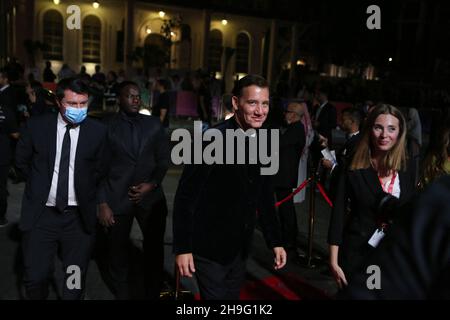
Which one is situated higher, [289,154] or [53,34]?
[53,34]

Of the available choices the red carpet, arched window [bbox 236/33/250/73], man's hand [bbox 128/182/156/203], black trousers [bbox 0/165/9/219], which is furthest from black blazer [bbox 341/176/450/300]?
arched window [bbox 236/33/250/73]

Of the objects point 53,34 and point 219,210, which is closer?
point 219,210

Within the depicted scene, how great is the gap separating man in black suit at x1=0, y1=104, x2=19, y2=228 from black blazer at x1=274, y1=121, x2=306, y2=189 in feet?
11.7

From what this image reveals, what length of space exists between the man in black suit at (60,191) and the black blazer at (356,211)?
195cm

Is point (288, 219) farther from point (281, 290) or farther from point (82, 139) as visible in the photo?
point (82, 139)

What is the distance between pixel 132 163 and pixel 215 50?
28169mm

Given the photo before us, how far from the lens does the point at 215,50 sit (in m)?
31.9

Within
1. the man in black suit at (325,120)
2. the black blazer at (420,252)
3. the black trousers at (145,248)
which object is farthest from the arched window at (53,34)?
the black blazer at (420,252)

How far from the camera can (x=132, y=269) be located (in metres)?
5.50

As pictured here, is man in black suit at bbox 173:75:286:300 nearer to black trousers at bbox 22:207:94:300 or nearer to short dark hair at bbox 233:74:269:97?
short dark hair at bbox 233:74:269:97

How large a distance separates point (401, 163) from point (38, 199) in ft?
8.95

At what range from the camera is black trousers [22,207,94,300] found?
3812 millimetres

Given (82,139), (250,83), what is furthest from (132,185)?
(250,83)

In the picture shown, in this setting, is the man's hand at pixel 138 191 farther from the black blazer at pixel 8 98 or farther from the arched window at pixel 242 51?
the arched window at pixel 242 51
